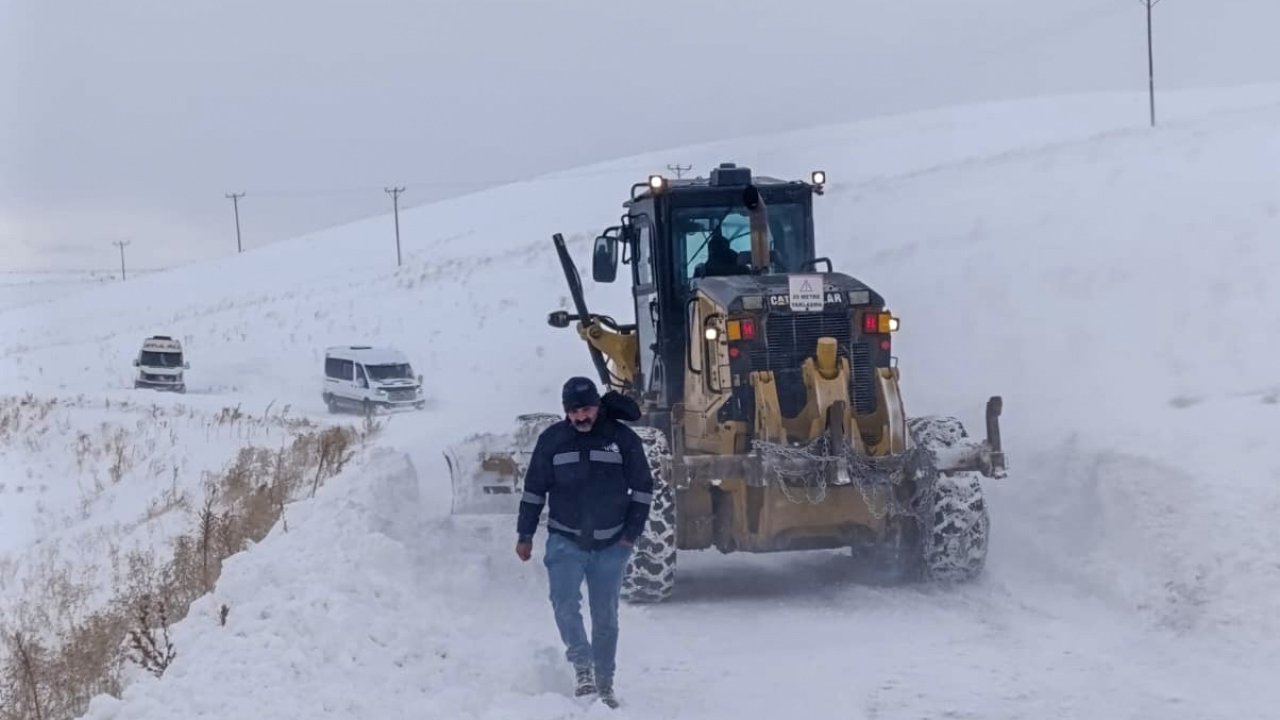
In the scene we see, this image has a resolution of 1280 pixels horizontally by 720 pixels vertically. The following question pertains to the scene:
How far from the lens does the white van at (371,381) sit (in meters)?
32.7

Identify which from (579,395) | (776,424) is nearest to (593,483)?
(579,395)

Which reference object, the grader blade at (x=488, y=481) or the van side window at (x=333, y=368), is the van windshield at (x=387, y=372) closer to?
the van side window at (x=333, y=368)

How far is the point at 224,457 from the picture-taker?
19.9 meters

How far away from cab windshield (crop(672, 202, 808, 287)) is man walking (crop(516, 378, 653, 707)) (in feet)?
14.6

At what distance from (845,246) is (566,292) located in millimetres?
12607

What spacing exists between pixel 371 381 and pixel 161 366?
1042 cm

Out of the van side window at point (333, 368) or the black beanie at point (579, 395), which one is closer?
the black beanie at point (579, 395)

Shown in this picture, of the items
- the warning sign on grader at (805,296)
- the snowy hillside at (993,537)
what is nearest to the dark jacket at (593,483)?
the snowy hillside at (993,537)

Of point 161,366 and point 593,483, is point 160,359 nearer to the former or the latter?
point 161,366

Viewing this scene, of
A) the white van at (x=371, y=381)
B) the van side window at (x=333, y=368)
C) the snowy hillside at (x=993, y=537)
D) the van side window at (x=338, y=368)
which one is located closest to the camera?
the snowy hillside at (x=993, y=537)

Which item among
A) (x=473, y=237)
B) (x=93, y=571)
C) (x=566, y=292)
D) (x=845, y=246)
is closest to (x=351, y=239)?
(x=473, y=237)

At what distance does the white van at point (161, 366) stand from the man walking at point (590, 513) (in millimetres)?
33489

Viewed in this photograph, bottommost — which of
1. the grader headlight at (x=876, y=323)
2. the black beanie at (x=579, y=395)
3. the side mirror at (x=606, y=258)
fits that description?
the black beanie at (x=579, y=395)

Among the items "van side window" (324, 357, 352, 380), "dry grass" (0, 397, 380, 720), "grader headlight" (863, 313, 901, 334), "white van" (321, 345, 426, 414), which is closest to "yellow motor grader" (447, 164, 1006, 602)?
"grader headlight" (863, 313, 901, 334)
